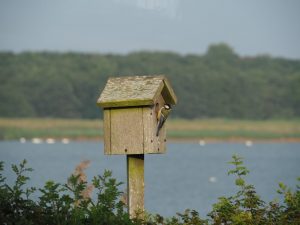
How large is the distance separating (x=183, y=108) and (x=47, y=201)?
88.8 meters

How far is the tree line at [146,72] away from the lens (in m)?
93.6

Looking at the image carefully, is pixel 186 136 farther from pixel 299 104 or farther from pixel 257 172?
pixel 257 172

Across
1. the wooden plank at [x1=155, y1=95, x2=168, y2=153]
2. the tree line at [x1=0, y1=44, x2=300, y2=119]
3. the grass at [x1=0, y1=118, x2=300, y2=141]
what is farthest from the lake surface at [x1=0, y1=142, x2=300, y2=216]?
the tree line at [x1=0, y1=44, x2=300, y2=119]

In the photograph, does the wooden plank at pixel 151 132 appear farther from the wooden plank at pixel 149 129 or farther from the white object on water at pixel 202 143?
the white object on water at pixel 202 143

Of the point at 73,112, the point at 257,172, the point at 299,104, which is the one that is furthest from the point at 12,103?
the point at 257,172

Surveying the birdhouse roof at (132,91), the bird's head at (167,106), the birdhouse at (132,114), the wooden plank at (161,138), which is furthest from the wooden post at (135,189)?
the bird's head at (167,106)

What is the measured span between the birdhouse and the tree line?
8236cm

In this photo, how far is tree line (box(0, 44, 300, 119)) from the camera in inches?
A: 3684

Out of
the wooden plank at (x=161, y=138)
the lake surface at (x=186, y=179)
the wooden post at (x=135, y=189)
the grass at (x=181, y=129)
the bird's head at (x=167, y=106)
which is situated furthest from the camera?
the grass at (x=181, y=129)

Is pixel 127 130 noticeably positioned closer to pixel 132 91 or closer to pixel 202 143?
pixel 132 91

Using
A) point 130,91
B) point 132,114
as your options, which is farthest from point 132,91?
point 132,114

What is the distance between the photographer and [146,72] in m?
106

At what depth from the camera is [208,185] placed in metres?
37.1

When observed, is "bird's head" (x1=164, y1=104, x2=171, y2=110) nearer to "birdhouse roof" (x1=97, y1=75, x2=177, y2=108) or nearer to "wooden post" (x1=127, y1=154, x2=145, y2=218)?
"birdhouse roof" (x1=97, y1=75, x2=177, y2=108)
